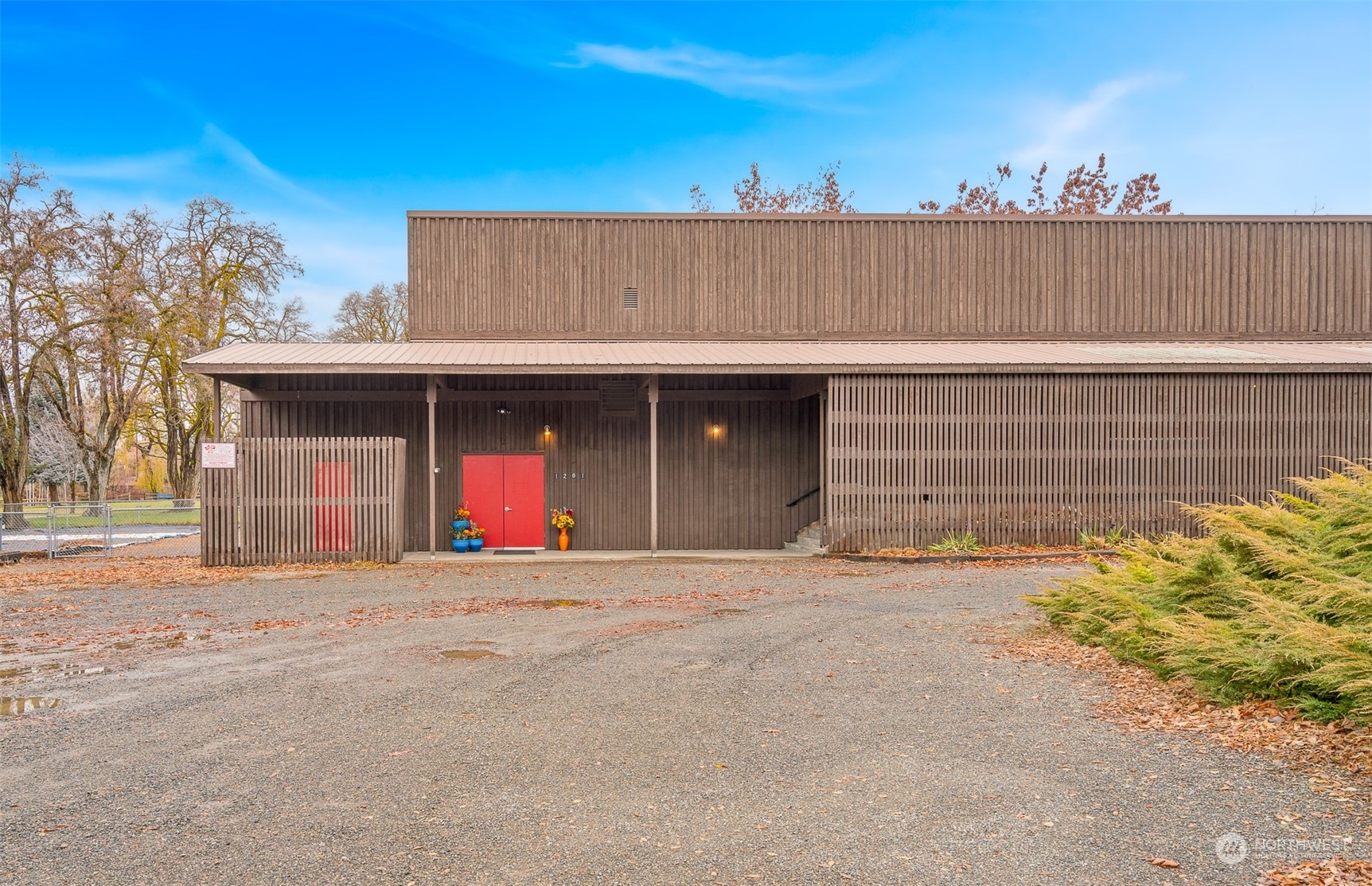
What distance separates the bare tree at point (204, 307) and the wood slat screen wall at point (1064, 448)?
1000 inches

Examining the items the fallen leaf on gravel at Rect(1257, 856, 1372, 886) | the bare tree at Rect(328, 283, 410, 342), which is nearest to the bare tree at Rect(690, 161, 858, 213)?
the bare tree at Rect(328, 283, 410, 342)

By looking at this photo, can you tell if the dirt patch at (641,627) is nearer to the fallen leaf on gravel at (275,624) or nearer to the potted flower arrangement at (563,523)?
the fallen leaf on gravel at (275,624)

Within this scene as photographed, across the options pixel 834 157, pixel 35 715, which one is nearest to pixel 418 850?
pixel 35 715

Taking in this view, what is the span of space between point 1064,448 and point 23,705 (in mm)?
15747

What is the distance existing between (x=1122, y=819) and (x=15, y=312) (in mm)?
30285

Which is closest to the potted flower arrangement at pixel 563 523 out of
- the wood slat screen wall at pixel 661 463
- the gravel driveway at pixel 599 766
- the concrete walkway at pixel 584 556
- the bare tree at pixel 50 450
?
the wood slat screen wall at pixel 661 463

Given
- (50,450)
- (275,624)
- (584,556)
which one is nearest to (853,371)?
(584,556)

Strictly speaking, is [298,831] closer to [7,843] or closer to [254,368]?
[7,843]

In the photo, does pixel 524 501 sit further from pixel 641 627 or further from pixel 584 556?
pixel 641 627

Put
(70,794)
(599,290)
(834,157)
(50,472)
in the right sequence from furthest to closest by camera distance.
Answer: (50,472)
(834,157)
(599,290)
(70,794)

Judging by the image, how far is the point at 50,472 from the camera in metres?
39.9

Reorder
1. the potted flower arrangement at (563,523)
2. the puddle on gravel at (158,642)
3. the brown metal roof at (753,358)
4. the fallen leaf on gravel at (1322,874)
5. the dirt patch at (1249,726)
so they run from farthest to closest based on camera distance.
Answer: the potted flower arrangement at (563,523) → the brown metal roof at (753,358) → the puddle on gravel at (158,642) → the dirt patch at (1249,726) → the fallen leaf on gravel at (1322,874)

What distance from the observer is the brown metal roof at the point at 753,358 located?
1548cm

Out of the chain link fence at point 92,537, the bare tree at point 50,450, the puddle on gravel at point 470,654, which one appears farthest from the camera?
the bare tree at point 50,450
